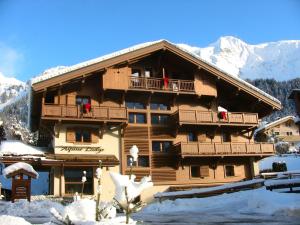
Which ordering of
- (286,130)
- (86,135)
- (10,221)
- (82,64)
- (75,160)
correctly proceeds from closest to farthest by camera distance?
(10,221), (75,160), (82,64), (86,135), (286,130)

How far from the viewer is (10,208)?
1669 centimetres

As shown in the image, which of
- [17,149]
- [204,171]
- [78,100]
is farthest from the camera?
[204,171]

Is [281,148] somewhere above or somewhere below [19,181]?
above

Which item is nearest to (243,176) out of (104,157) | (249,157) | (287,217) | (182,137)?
(249,157)

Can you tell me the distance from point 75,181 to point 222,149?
10132mm

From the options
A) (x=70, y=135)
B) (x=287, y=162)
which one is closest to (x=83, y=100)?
(x=70, y=135)

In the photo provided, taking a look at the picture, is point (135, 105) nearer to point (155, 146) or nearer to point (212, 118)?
point (155, 146)

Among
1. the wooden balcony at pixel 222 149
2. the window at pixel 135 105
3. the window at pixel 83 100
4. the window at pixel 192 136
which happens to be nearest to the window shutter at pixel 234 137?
the wooden balcony at pixel 222 149

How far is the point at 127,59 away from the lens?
27125mm

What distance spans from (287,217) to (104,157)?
15.0m

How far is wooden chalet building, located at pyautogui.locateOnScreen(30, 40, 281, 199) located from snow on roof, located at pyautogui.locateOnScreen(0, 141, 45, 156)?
110 cm

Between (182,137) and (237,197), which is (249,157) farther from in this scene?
(237,197)

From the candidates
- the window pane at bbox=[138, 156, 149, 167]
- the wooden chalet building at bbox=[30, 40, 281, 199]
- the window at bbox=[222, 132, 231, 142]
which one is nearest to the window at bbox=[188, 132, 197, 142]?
the wooden chalet building at bbox=[30, 40, 281, 199]

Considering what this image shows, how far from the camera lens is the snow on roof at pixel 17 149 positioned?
24297 millimetres
